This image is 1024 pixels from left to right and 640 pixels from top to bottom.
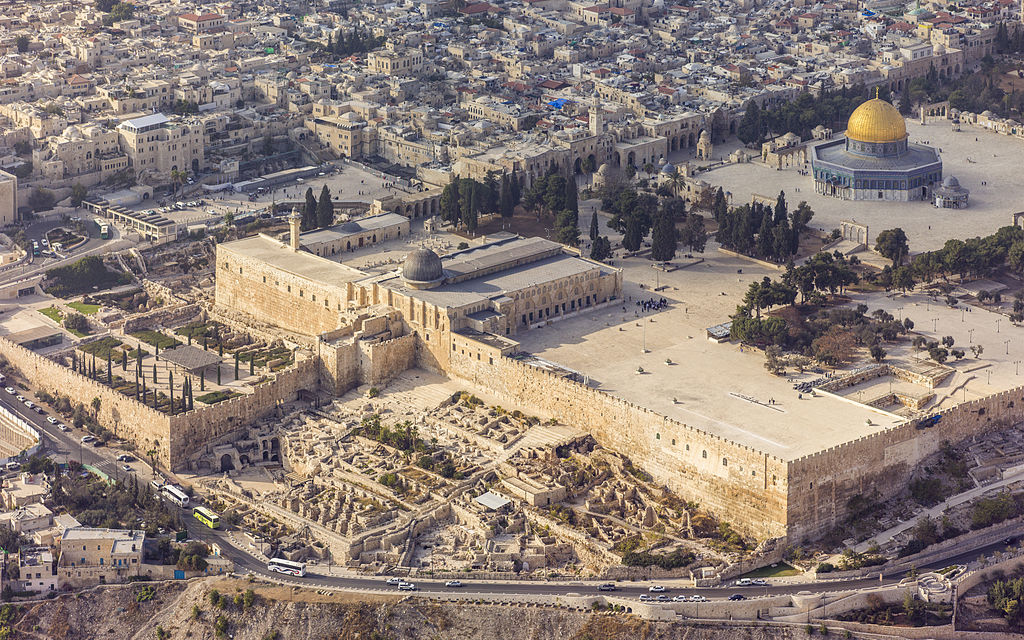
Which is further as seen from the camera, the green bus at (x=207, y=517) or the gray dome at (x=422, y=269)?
the gray dome at (x=422, y=269)

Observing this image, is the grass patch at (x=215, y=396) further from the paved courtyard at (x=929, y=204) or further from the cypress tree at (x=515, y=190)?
the paved courtyard at (x=929, y=204)

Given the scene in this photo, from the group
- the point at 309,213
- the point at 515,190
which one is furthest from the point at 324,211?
the point at 515,190

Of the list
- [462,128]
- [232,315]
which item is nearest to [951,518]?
[232,315]

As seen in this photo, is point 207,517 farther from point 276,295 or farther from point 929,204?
point 929,204

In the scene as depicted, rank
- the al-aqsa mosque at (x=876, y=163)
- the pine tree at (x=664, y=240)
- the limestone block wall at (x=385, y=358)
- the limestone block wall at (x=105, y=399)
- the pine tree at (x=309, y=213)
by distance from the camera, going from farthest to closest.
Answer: the al-aqsa mosque at (x=876, y=163)
the pine tree at (x=309, y=213)
the pine tree at (x=664, y=240)
the limestone block wall at (x=385, y=358)
the limestone block wall at (x=105, y=399)

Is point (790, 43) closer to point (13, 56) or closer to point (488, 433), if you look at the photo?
point (13, 56)

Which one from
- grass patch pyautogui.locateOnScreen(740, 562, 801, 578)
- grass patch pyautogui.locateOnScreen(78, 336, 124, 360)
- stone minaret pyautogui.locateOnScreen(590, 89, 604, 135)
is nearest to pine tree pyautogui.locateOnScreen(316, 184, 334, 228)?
grass patch pyautogui.locateOnScreen(78, 336, 124, 360)

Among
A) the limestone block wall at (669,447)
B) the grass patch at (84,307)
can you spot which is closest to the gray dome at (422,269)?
the limestone block wall at (669,447)
